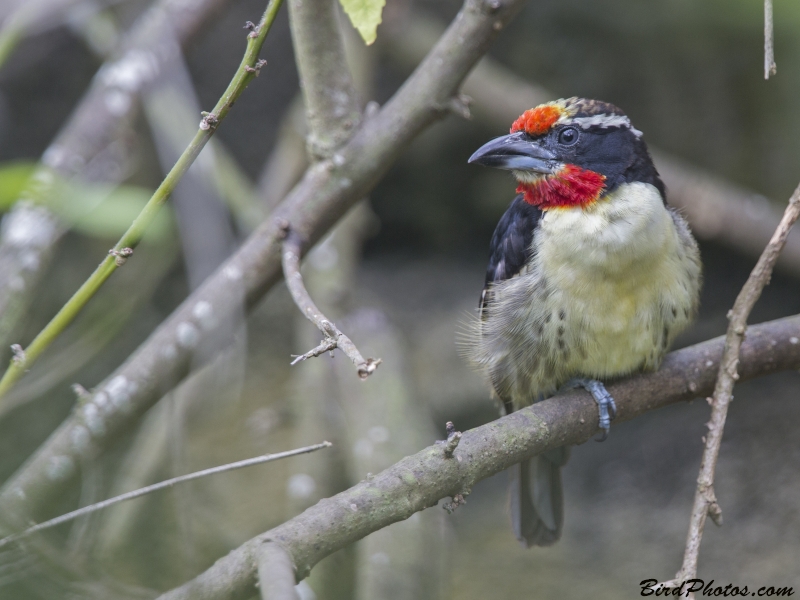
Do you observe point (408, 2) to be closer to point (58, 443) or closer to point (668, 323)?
point (668, 323)

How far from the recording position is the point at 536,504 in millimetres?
2738

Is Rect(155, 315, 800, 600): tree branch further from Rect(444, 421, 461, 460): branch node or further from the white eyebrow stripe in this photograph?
the white eyebrow stripe

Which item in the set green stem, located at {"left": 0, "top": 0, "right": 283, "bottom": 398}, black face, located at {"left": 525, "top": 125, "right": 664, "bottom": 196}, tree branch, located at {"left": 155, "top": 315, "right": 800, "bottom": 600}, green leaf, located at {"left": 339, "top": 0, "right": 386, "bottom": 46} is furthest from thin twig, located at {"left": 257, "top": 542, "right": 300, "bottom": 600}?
black face, located at {"left": 525, "top": 125, "right": 664, "bottom": 196}

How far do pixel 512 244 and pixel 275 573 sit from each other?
56.7 inches

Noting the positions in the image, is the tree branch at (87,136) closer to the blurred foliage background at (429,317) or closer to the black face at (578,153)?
the blurred foliage background at (429,317)

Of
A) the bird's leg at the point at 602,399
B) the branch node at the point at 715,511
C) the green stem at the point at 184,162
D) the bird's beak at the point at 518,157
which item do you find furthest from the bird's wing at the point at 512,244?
the green stem at the point at 184,162

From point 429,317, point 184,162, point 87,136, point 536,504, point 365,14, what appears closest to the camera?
point 184,162

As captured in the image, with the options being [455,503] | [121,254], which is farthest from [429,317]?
[121,254]

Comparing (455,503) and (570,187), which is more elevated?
(570,187)

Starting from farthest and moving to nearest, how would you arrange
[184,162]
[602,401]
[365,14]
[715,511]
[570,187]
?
1. [570,187]
2. [602,401]
3. [715,511]
4. [365,14]
5. [184,162]

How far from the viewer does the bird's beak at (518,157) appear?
2336 mm

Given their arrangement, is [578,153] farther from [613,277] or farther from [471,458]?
[471,458]

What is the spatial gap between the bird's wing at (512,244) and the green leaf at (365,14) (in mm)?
977

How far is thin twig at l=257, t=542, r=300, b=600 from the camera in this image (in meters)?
1.24
